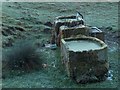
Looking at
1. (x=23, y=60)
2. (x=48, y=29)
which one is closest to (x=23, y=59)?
(x=23, y=60)

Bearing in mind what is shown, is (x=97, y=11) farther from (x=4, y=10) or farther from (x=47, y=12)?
(x=4, y=10)

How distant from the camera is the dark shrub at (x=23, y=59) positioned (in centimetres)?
1284

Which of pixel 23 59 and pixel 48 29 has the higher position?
→ pixel 23 59

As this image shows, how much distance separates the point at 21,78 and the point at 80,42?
2.68 metres

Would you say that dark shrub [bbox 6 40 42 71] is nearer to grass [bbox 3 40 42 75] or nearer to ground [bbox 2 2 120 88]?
grass [bbox 3 40 42 75]

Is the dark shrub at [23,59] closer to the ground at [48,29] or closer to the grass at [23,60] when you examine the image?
the grass at [23,60]

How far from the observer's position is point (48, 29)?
19125mm

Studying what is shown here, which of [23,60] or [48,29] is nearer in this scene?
→ [23,60]

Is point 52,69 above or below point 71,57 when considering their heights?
below

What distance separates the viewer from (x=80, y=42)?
13.0 metres

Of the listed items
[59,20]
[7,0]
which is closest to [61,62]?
[59,20]

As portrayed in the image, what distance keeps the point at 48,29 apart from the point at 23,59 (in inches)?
252

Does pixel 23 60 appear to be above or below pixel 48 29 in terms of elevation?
above

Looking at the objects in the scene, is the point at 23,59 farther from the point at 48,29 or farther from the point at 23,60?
the point at 48,29
